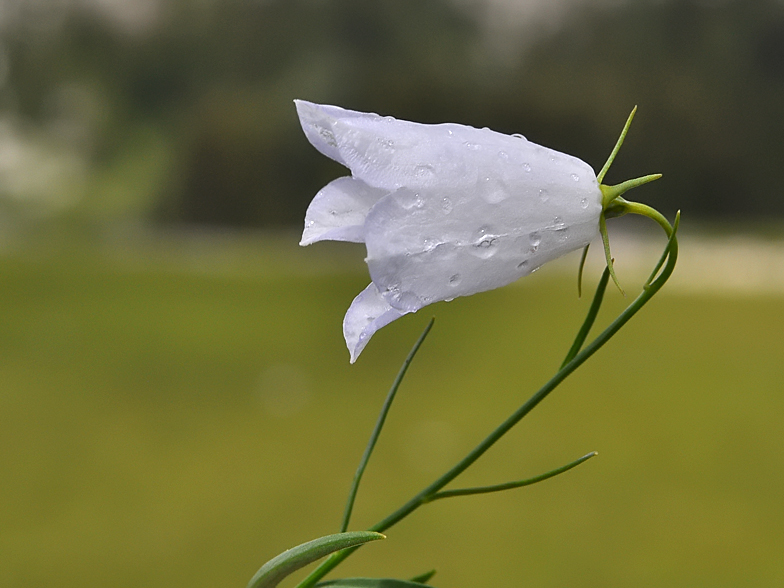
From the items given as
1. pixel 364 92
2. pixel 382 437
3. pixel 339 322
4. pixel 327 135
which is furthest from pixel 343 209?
pixel 364 92

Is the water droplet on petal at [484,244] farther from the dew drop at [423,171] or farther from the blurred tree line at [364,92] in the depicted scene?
the blurred tree line at [364,92]

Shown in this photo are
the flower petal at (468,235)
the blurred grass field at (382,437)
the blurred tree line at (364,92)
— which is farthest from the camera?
the blurred tree line at (364,92)

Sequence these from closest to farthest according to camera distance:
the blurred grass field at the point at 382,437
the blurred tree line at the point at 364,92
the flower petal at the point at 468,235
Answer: the flower petal at the point at 468,235 → the blurred grass field at the point at 382,437 → the blurred tree line at the point at 364,92

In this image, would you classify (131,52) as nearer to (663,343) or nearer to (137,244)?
(137,244)

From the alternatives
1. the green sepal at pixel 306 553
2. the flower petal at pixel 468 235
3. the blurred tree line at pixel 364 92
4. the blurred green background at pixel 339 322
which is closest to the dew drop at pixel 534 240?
the flower petal at pixel 468 235

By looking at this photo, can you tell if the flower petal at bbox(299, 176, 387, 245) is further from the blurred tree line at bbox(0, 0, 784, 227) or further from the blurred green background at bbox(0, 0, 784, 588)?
the blurred tree line at bbox(0, 0, 784, 227)

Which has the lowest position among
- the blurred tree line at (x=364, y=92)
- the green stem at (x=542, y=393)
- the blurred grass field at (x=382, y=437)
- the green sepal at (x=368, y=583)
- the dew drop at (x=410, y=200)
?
the green sepal at (x=368, y=583)

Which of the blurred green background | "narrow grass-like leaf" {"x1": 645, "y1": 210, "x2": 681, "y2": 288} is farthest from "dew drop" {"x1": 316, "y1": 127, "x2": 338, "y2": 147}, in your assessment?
the blurred green background

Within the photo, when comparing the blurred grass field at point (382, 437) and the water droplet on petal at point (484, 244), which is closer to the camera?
the water droplet on petal at point (484, 244)
